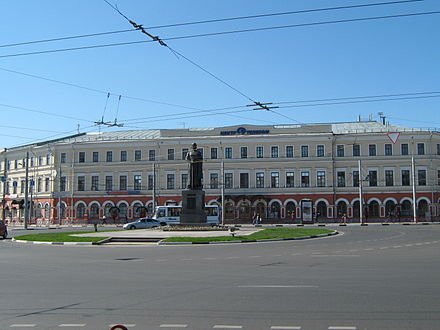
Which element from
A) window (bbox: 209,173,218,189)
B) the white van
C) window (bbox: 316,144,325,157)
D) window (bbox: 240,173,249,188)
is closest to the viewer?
the white van

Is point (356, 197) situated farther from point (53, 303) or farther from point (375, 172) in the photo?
point (53, 303)

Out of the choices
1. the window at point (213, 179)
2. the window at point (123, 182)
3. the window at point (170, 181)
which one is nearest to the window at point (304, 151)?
the window at point (213, 179)

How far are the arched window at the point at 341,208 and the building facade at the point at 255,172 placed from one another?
13 cm

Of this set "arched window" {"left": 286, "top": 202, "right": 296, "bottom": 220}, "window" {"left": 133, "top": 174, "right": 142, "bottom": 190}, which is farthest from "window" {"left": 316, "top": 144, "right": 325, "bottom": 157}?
"window" {"left": 133, "top": 174, "right": 142, "bottom": 190}

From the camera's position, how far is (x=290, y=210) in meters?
66.1

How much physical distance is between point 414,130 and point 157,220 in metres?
36.6

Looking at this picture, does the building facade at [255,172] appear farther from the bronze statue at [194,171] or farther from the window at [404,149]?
the bronze statue at [194,171]

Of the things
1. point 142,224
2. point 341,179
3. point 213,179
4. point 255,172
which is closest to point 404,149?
point 341,179

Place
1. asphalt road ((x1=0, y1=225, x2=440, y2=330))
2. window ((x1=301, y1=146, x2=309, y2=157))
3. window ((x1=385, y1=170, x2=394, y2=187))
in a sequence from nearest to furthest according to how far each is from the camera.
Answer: asphalt road ((x1=0, y1=225, x2=440, y2=330)) → window ((x1=385, y1=170, x2=394, y2=187)) → window ((x1=301, y1=146, x2=309, y2=157))

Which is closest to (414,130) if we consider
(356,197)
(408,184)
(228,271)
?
(408,184)

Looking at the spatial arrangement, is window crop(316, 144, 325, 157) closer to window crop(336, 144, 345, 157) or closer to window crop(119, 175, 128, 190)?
window crop(336, 144, 345, 157)

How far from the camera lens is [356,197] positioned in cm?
6500

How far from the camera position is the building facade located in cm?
6481

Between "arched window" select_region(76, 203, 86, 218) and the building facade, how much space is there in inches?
5.8
